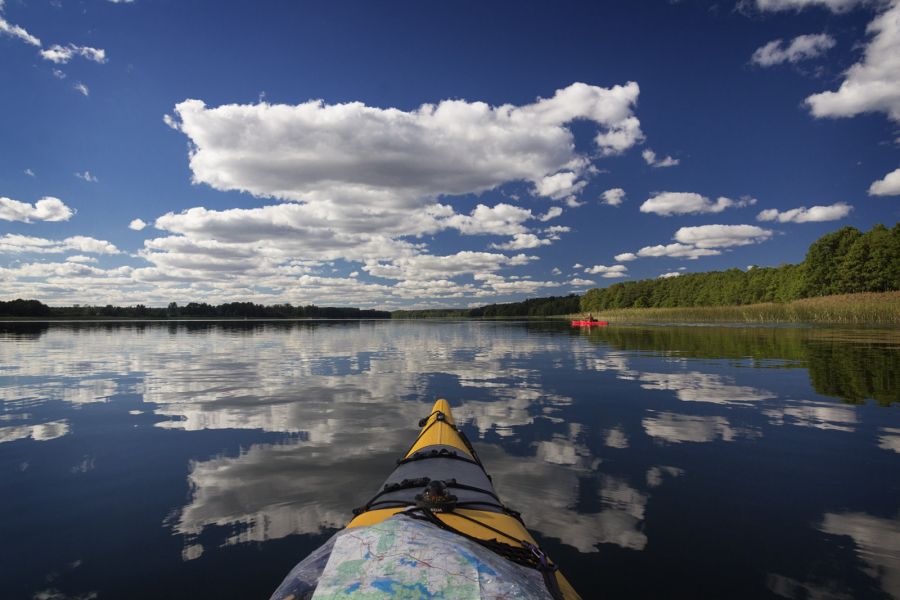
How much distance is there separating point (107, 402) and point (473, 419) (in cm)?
1106

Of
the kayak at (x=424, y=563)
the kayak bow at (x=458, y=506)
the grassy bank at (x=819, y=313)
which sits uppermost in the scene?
the grassy bank at (x=819, y=313)

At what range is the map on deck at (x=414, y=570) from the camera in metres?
2.14

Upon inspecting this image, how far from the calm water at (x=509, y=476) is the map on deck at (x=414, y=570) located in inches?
106

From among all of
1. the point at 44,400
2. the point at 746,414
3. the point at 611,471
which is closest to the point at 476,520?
the point at 611,471

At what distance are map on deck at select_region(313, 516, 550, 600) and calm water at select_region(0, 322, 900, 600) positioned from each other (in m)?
2.69

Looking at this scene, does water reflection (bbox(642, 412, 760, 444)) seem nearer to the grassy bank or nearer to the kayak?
the kayak

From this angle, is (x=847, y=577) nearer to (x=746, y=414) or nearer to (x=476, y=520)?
(x=476, y=520)

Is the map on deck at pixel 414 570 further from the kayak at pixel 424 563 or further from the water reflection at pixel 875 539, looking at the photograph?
the water reflection at pixel 875 539

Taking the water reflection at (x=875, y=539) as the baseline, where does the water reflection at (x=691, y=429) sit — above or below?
above

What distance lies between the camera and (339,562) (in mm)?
2367

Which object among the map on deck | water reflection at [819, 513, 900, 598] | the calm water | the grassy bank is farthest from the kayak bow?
the grassy bank

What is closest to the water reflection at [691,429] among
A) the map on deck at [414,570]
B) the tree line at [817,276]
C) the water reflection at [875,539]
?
the water reflection at [875,539]

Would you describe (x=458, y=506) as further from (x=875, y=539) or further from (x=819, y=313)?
(x=819, y=313)

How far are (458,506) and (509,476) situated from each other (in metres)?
3.48
